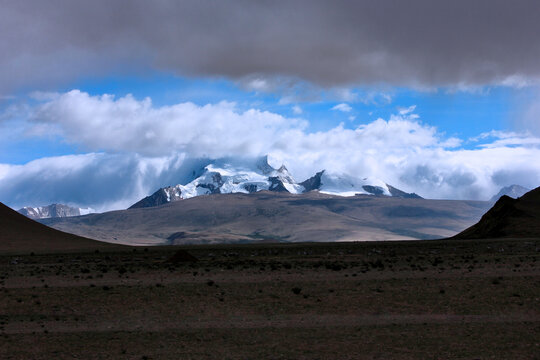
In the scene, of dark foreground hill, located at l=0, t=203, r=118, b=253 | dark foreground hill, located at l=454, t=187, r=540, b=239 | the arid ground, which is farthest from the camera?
dark foreground hill, located at l=454, t=187, r=540, b=239

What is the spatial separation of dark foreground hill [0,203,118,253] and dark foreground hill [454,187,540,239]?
190ft

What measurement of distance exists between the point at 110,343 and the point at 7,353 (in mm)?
3646

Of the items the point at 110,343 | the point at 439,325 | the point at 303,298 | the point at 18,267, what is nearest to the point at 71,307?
the point at 110,343

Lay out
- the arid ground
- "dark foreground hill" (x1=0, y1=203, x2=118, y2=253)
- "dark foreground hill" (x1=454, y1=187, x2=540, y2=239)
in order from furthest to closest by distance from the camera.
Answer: "dark foreground hill" (x1=454, y1=187, x2=540, y2=239), "dark foreground hill" (x1=0, y1=203, x2=118, y2=253), the arid ground

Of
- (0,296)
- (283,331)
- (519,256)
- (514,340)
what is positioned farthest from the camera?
(519,256)

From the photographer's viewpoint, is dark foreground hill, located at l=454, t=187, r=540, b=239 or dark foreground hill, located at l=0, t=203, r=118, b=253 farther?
dark foreground hill, located at l=454, t=187, r=540, b=239

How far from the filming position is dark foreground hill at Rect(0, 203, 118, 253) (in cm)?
9031

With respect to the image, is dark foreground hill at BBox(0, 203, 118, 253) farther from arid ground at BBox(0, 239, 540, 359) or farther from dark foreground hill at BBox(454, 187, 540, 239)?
dark foreground hill at BBox(454, 187, 540, 239)

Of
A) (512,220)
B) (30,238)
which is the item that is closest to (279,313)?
(512,220)

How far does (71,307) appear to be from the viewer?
3222 centimetres

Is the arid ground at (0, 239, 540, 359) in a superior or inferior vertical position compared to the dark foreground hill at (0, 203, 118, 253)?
inferior

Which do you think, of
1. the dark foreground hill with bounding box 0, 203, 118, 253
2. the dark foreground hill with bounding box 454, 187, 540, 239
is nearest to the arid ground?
the dark foreground hill with bounding box 0, 203, 118, 253

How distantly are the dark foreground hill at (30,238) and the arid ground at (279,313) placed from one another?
47.0m

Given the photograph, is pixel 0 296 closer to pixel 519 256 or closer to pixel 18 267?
pixel 18 267
